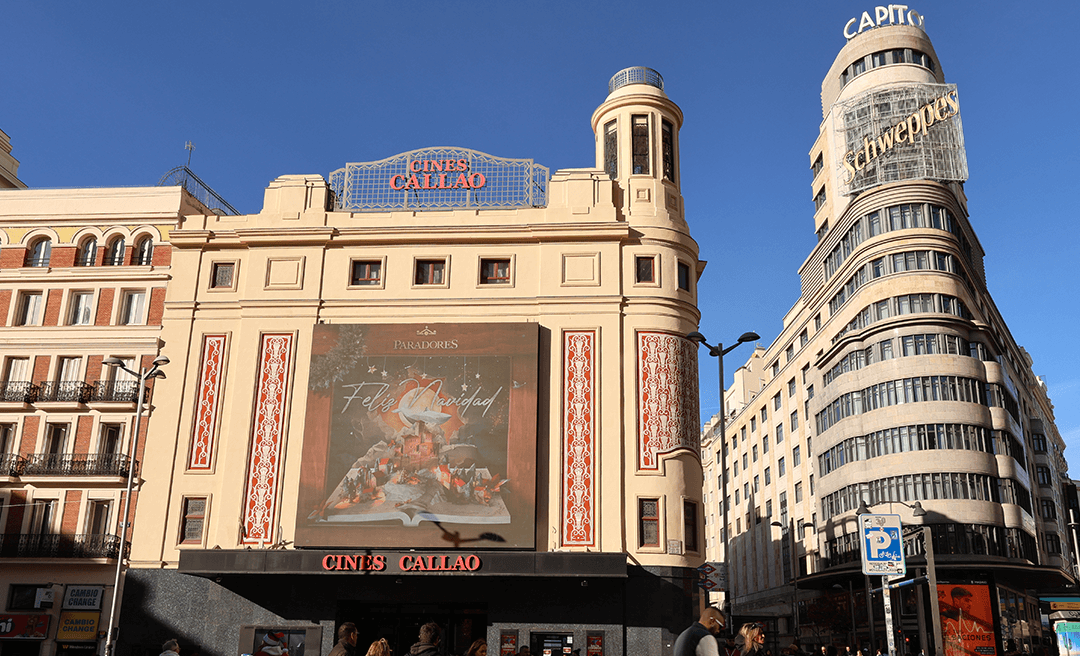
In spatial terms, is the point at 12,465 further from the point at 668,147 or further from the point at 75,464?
the point at 668,147

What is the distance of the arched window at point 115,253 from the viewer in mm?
38088

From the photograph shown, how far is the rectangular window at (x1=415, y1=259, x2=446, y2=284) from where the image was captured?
35688 millimetres

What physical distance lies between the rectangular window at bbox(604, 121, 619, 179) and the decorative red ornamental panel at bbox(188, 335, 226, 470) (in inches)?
691

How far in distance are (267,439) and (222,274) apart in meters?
7.60

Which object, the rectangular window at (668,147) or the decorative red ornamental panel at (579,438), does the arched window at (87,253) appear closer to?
the decorative red ornamental panel at (579,438)

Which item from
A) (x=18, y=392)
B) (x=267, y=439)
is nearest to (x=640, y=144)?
(x=267, y=439)

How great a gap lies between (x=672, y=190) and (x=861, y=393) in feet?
87.5

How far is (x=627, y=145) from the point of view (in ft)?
124

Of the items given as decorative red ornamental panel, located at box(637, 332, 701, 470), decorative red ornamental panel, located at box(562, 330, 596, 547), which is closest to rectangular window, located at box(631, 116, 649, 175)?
decorative red ornamental panel, located at box(637, 332, 701, 470)

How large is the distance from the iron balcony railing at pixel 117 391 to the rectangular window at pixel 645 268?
2008 cm

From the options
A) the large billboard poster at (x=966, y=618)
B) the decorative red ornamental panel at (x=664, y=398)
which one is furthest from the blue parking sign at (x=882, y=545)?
the large billboard poster at (x=966, y=618)

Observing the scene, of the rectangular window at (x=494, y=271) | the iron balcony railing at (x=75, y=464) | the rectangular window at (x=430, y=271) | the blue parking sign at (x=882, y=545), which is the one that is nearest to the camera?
the blue parking sign at (x=882, y=545)

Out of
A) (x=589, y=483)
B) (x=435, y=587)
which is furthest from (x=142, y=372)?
(x=589, y=483)

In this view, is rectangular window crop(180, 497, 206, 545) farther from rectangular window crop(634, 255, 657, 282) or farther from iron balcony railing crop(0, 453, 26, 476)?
rectangular window crop(634, 255, 657, 282)
